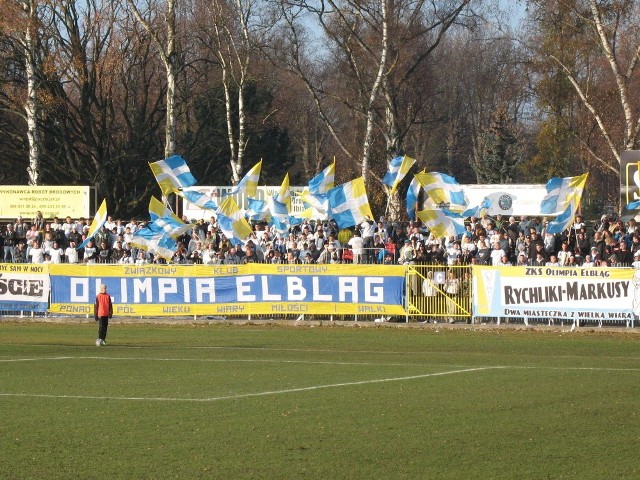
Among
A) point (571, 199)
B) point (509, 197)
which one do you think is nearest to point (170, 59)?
point (509, 197)

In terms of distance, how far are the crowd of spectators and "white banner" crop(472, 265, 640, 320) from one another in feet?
1.83

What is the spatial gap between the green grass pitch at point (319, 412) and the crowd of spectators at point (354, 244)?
6.37m

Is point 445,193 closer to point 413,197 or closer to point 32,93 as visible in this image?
point 413,197

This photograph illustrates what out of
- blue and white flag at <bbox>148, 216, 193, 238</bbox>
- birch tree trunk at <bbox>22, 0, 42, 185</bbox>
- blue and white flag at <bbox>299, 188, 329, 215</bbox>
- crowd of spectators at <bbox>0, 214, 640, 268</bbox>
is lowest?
crowd of spectators at <bbox>0, 214, 640, 268</bbox>

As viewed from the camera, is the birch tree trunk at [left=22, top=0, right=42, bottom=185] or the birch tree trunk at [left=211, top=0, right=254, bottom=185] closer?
the birch tree trunk at [left=22, top=0, right=42, bottom=185]

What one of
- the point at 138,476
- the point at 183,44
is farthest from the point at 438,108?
the point at 138,476

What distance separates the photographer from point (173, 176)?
1485 inches

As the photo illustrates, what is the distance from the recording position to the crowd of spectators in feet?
103

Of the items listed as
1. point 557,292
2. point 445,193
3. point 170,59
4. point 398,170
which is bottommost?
point 557,292

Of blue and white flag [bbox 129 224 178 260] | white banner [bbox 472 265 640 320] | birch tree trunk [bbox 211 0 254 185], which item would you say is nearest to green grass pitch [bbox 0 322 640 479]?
white banner [bbox 472 265 640 320]

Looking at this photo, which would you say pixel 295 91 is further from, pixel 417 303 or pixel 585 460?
pixel 585 460

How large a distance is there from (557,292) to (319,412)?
16.9 meters

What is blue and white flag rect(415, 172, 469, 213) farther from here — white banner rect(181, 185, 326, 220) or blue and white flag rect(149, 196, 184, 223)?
blue and white flag rect(149, 196, 184, 223)

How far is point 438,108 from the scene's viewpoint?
9688 cm
